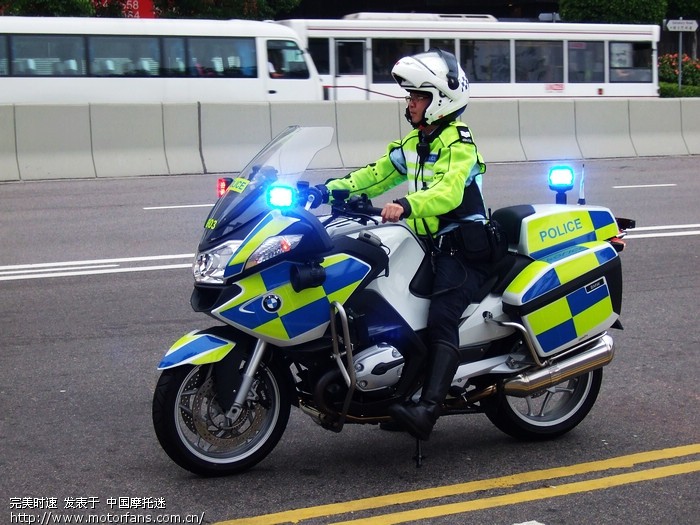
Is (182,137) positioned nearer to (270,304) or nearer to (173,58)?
(173,58)

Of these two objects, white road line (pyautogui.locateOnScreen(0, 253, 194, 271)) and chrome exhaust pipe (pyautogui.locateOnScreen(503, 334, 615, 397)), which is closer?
chrome exhaust pipe (pyautogui.locateOnScreen(503, 334, 615, 397))

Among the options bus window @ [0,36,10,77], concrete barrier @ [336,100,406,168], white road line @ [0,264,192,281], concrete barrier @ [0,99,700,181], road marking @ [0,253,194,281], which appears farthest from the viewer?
bus window @ [0,36,10,77]

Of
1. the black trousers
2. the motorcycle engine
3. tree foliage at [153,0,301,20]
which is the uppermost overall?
tree foliage at [153,0,301,20]

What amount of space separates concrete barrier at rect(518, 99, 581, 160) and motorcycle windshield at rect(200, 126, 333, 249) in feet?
51.4

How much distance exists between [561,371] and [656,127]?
16992 mm

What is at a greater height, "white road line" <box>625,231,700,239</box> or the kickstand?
the kickstand

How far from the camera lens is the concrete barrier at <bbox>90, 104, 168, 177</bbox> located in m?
17.5

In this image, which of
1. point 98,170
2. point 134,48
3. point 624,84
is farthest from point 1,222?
point 624,84

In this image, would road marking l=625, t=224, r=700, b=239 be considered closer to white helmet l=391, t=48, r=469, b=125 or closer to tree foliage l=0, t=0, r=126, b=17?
white helmet l=391, t=48, r=469, b=125

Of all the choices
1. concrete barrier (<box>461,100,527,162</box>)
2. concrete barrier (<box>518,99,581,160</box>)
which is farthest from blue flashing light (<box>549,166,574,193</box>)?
concrete barrier (<box>518,99,581,160</box>)

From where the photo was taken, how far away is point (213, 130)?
1823 centimetres

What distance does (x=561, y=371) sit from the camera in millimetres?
5086

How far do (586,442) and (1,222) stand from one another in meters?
9.07

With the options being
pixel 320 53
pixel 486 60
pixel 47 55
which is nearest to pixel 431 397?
pixel 47 55
